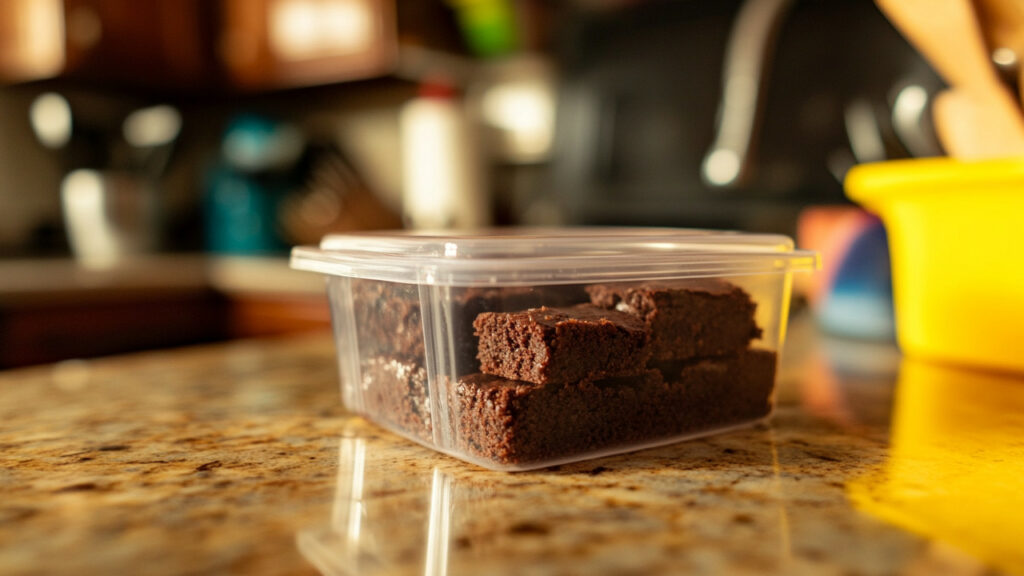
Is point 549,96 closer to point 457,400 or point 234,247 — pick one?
point 234,247

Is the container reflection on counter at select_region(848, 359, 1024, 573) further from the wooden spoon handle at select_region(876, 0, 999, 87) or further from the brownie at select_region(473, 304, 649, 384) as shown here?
the wooden spoon handle at select_region(876, 0, 999, 87)

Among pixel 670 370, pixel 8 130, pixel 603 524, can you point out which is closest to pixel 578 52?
pixel 670 370

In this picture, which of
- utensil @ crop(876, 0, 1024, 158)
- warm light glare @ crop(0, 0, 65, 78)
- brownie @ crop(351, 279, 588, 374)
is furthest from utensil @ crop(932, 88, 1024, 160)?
warm light glare @ crop(0, 0, 65, 78)

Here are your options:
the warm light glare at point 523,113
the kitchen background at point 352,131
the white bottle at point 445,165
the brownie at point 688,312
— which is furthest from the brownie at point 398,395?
Answer: the warm light glare at point 523,113

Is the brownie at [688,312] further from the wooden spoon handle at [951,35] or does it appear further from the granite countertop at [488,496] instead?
the wooden spoon handle at [951,35]

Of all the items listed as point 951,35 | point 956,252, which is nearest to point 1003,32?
point 951,35

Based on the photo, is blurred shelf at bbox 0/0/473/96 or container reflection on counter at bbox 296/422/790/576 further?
blurred shelf at bbox 0/0/473/96
